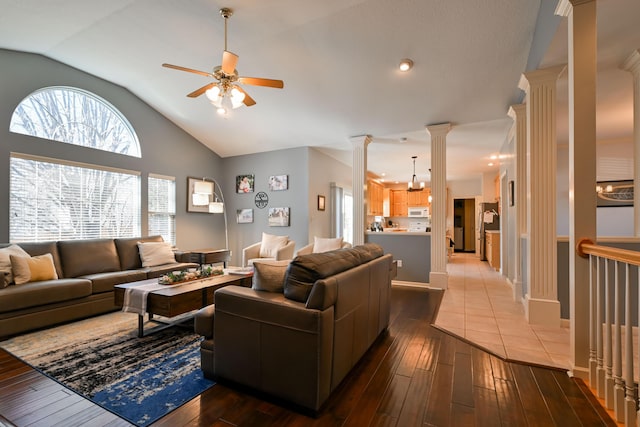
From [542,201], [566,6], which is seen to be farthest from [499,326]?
[566,6]

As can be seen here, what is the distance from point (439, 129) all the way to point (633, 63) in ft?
7.33

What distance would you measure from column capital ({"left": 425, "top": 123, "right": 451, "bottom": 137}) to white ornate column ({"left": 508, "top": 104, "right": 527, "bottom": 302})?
0.89 m

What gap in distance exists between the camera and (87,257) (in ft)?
12.9

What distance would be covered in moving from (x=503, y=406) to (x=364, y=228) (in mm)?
3692

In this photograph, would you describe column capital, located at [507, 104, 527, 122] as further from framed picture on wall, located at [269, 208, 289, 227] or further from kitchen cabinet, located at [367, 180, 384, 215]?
kitchen cabinet, located at [367, 180, 384, 215]

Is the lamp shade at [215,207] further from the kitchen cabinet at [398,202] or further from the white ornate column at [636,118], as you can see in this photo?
the kitchen cabinet at [398,202]

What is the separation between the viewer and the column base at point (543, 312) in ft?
9.95

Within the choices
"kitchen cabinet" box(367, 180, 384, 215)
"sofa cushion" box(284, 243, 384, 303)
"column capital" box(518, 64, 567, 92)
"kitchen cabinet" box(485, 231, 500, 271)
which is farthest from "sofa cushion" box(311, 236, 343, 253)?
"kitchen cabinet" box(485, 231, 500, 271)

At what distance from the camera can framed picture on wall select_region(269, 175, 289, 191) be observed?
20.6ft

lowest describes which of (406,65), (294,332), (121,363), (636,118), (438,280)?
(121,363)

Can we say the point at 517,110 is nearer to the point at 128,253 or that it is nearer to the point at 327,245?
the point at 327,245

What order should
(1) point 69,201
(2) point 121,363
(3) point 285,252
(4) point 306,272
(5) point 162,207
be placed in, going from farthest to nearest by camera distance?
(5) point 162,207 < (3) point 285,252 < (1) point 69,201 < (2) point 121,363 < (4) point 306,272

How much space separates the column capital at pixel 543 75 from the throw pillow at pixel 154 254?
5.38 metres

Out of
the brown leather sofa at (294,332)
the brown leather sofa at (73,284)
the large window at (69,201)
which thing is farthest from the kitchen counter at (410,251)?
the large window at (69,201)
